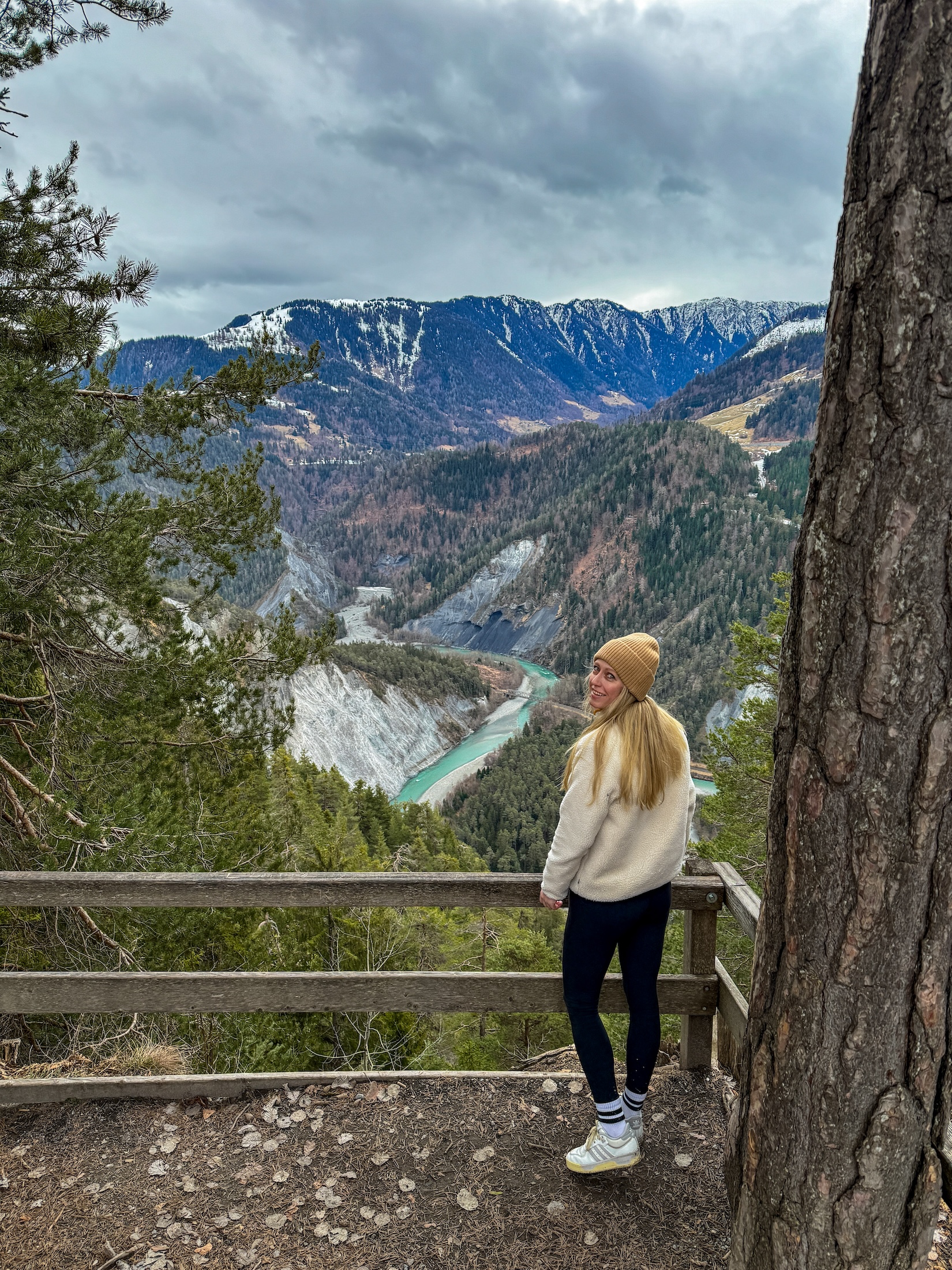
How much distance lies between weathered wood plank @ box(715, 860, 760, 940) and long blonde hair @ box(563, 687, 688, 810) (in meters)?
0.87

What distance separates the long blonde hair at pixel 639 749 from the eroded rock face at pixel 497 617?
139 metres

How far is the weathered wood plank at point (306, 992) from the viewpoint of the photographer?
3.42m

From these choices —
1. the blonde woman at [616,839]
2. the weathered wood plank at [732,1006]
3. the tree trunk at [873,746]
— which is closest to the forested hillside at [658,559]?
the weathered wood plank at [732,1006]

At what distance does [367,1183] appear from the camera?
307 centimetres

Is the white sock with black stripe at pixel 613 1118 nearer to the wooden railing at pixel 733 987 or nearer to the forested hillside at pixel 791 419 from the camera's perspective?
the wooden railing at pixel 733 987

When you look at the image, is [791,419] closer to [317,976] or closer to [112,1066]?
[317,976]

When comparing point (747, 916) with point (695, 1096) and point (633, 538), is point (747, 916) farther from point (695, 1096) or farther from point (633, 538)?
point (633, 538)

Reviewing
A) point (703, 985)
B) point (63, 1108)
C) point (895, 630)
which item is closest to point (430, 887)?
point (703, 985)

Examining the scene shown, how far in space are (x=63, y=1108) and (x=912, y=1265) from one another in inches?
134

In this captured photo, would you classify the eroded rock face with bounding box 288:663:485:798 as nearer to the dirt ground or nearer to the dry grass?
the dry grass

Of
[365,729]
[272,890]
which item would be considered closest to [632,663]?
[272,890]

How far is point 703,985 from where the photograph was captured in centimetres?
344

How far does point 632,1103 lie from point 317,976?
1.46 meters

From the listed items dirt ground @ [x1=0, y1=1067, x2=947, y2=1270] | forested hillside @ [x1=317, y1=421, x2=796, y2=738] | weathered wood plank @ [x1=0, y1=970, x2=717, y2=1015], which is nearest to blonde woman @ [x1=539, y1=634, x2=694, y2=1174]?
dirt ground @ [x1=0, y1=1067, x2=947, y2=1270]
